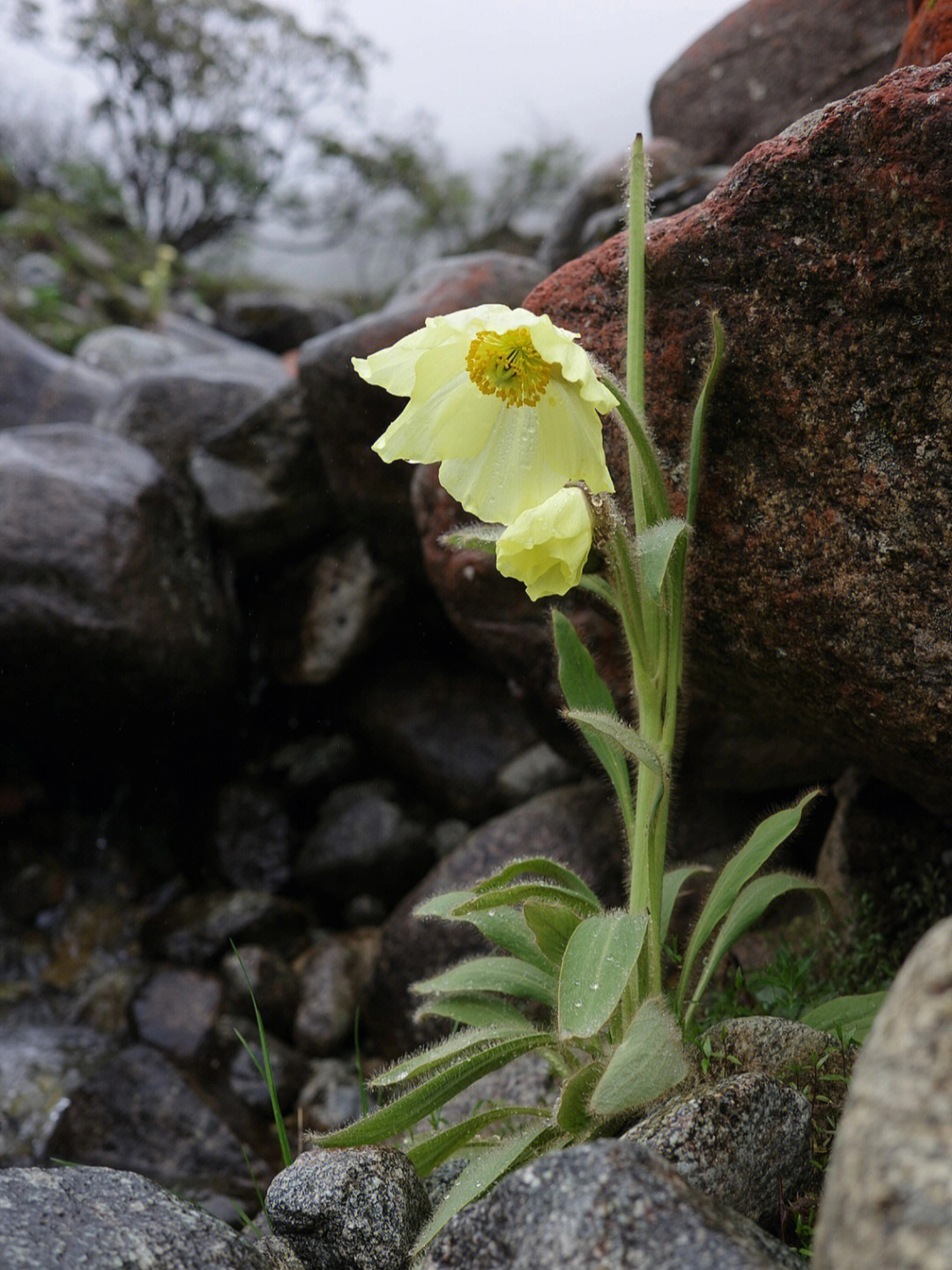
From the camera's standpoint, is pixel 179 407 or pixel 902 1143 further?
pixel 179 407

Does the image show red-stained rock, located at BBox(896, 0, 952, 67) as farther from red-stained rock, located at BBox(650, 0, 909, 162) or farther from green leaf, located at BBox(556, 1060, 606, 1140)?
green leaf, located at BBox(556, 1060, 606, 1140)

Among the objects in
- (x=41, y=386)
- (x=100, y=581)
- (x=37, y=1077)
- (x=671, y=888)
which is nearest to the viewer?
(x=671, y=888)

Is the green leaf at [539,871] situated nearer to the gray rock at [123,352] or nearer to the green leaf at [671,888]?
the green leaf at [671,888]

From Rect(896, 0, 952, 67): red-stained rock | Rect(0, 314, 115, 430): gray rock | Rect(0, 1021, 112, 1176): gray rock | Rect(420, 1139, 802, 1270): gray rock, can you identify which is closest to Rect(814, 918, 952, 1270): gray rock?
Rect(420, 1139, 802, 1270): gray rock

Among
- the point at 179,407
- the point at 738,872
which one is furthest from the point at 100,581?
the point at 738,872

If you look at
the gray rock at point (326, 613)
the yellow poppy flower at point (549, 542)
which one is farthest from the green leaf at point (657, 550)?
the gray rock at point (326, 613)

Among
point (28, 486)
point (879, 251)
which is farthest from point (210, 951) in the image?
point (879, 251)

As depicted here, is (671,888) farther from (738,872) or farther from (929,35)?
(929,35)
